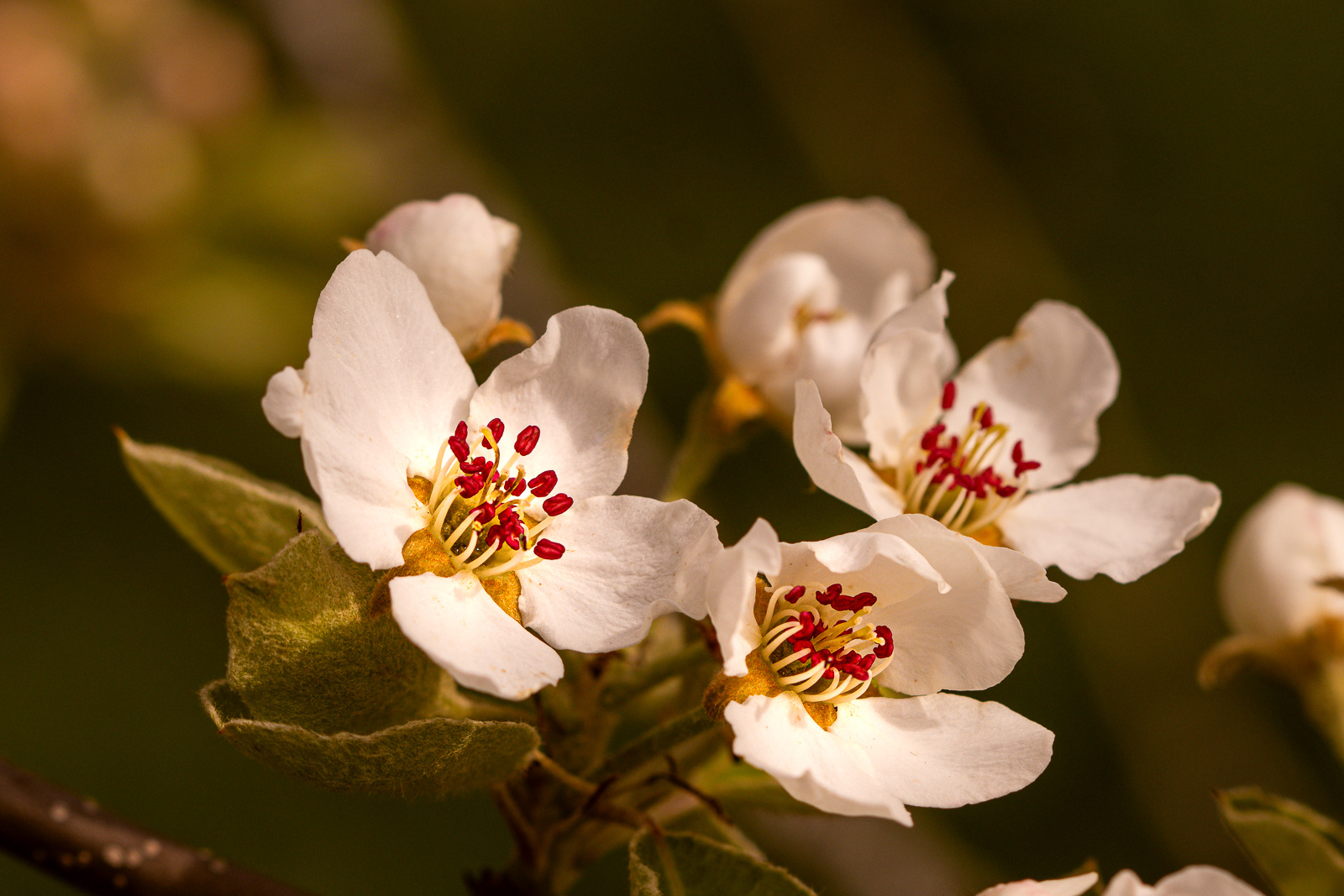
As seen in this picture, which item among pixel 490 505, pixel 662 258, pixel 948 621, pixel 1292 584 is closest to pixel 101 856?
pixel 490 505

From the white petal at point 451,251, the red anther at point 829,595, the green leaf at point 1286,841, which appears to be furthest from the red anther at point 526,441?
the green leaf at point 1286,841

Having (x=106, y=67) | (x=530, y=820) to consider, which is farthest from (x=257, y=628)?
(x=106, y=67)

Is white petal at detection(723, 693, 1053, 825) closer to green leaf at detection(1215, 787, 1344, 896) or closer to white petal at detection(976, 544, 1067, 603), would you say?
white petal at detection(976, 544, 1067, 603)

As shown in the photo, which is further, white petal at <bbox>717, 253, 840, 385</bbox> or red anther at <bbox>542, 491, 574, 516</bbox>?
white petal at <bbox>717, 253, 840, 385</bbox>

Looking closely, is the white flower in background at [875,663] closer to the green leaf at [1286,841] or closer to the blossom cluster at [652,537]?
the blossom cluster at [652,537]

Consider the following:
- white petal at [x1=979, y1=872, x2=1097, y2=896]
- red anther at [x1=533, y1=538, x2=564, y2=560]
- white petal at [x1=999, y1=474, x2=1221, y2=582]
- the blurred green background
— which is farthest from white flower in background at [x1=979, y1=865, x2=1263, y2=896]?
the blurred green background

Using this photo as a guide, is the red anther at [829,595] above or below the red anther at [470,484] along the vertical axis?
below
